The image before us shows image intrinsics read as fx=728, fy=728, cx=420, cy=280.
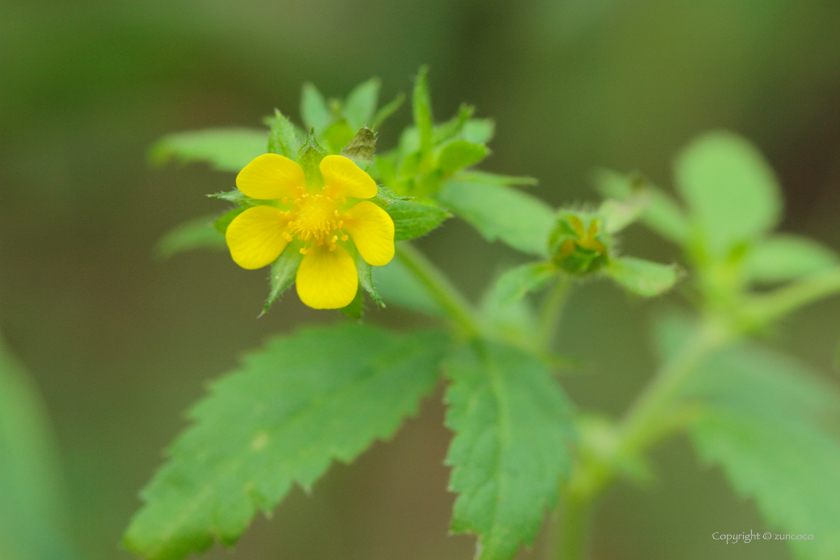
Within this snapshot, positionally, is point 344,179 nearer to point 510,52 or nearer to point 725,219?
point 725,219

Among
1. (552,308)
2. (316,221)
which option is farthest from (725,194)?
(316,221)

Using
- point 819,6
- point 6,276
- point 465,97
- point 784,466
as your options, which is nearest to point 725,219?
point 784,466

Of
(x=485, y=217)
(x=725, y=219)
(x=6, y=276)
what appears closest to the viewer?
(x=485, y=217)

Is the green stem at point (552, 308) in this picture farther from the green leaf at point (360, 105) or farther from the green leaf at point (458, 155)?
the green leaf at point (360, 105)

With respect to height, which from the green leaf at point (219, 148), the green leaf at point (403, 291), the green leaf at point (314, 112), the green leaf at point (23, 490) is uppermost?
the green leaf at point (23, 490)

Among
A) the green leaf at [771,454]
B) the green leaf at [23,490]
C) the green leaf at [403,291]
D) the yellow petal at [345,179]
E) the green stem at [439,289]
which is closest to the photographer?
the yellow petal at [345,179]

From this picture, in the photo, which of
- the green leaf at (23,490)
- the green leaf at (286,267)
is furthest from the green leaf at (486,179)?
the green leaf at (23,490)

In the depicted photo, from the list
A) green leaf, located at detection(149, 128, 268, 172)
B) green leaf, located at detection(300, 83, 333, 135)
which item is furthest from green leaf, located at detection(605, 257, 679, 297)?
green leaf, located at detection(149, 128, 268, 172)
